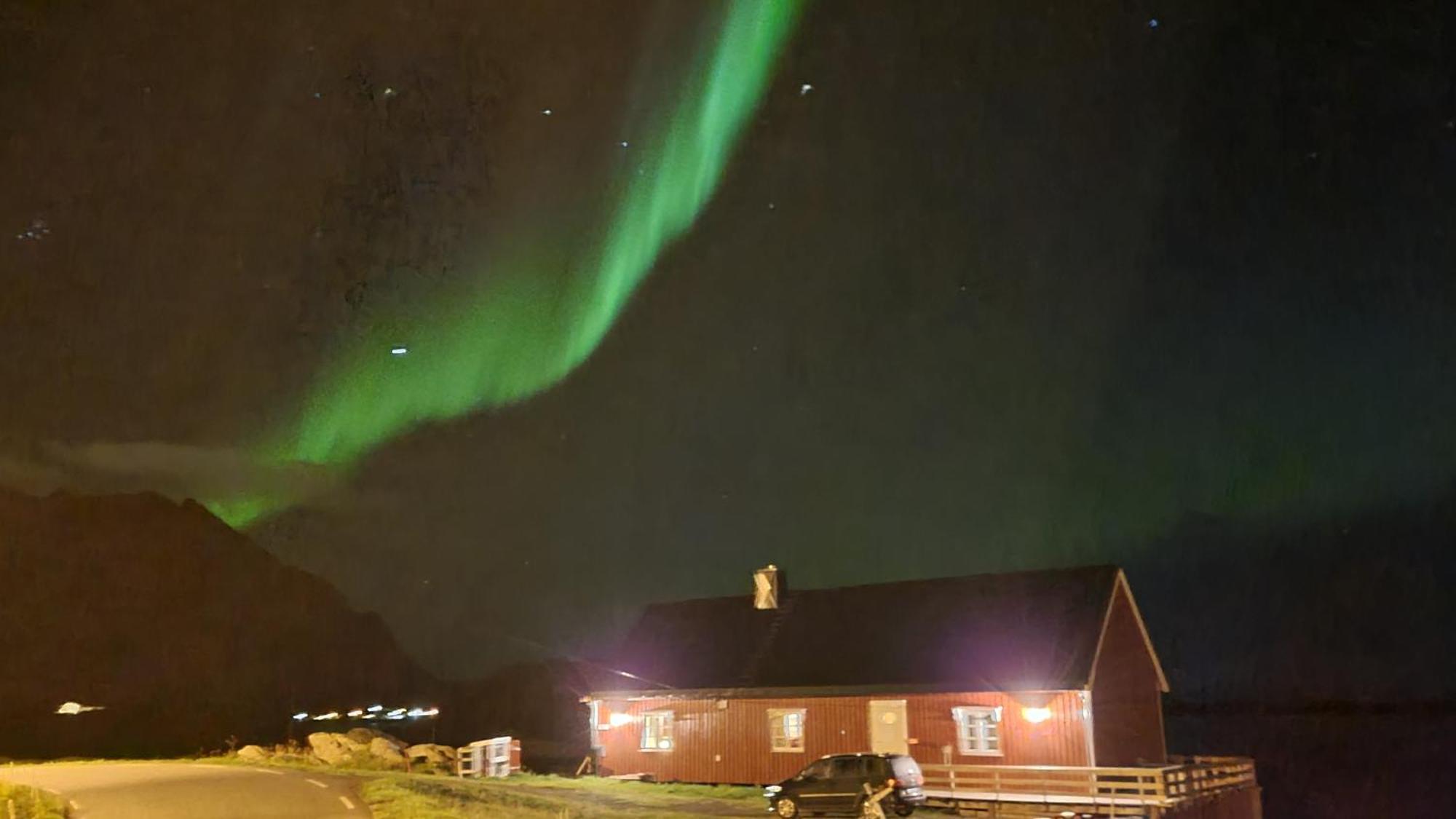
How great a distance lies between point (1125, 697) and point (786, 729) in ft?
31.5

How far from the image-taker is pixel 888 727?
32.0 m

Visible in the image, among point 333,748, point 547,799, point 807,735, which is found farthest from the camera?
point 333,748

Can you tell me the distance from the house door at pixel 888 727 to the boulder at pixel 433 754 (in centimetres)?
1612

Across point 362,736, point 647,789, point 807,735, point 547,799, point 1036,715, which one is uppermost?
point 1036,715

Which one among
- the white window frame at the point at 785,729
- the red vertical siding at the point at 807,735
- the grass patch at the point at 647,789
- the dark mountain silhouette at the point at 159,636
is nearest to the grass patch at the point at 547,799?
the grass patch at the point at 647,789

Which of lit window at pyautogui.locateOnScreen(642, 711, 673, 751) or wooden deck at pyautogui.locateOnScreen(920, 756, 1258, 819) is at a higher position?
lit window at pyautogui.locateOnScreen(642, 711, 673, 751)

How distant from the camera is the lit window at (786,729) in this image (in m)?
33.6

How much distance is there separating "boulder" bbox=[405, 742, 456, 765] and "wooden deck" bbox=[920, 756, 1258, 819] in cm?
1890

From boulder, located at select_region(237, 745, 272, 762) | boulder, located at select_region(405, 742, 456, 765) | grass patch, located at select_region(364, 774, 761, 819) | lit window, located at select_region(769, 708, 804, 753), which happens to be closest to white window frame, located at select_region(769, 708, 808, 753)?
lit window, located at select_region(769, 708, 804, 753)

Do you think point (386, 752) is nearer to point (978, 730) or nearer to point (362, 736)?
point (362, 736)

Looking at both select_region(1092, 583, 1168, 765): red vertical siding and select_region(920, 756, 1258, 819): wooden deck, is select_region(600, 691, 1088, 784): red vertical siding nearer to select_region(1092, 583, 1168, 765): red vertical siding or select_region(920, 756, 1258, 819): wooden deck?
select_region(920, 756, 1258, 819): wooden deck

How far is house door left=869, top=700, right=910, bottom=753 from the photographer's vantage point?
3170 cm

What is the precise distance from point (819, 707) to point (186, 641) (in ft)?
415

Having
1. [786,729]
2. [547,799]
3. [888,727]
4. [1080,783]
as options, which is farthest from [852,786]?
[786,729]
